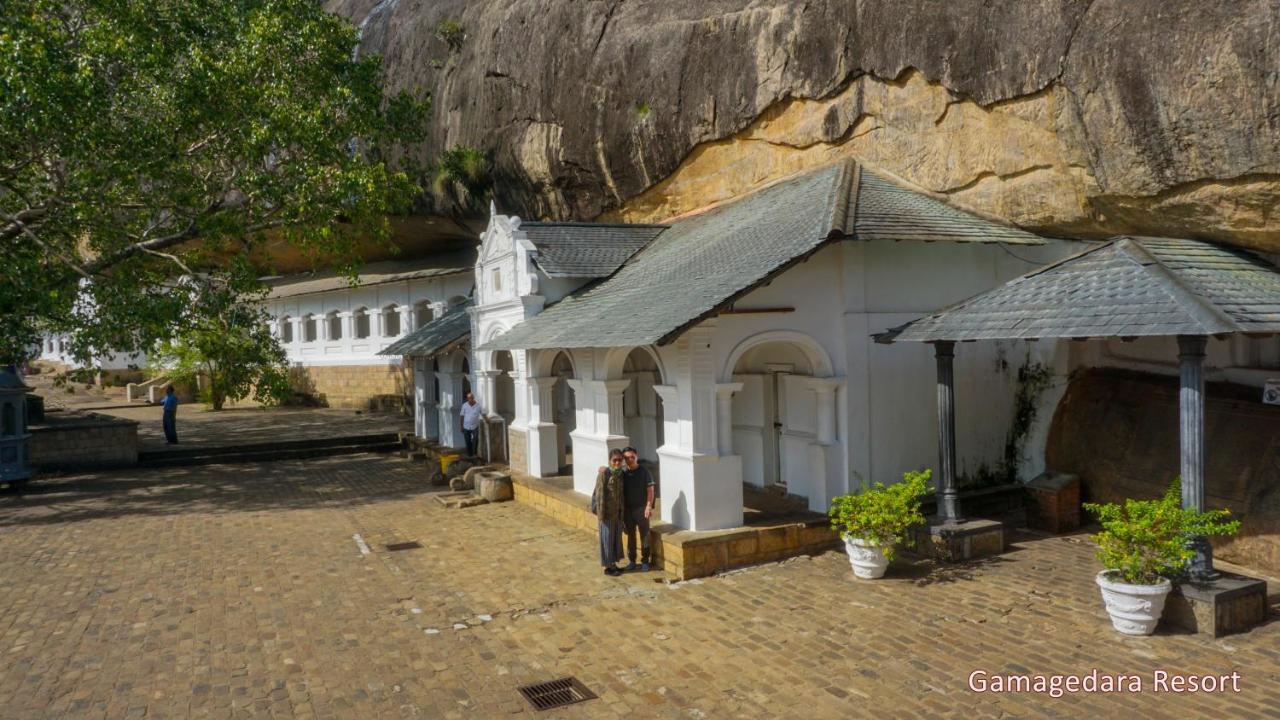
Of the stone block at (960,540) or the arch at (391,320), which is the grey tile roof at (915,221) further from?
the arch at (391,320)

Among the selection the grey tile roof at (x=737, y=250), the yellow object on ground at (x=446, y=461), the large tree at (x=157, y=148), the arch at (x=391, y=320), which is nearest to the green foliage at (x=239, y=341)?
the large tree at (x=157, y=148)

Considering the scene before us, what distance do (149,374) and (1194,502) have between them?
151ft

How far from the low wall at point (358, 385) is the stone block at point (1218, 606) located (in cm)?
2631

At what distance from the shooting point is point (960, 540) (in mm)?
10047

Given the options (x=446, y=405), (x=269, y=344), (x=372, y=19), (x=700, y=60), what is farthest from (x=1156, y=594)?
(x=372, y=19)

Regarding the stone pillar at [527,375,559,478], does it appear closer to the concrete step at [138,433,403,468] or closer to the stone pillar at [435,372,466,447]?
the stone pillar at [435,372,466,447]

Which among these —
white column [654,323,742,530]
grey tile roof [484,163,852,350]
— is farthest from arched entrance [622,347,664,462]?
white column [654,323,742,530]

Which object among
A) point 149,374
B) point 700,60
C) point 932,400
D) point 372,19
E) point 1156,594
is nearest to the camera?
point 1156,594

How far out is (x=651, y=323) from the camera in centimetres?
1012

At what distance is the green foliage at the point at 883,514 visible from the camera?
9216mm

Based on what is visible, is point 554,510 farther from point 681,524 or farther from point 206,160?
point 206,160

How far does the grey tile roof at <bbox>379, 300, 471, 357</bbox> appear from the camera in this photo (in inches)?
774

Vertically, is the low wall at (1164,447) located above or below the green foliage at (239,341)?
below

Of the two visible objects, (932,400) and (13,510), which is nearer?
(932,400)
